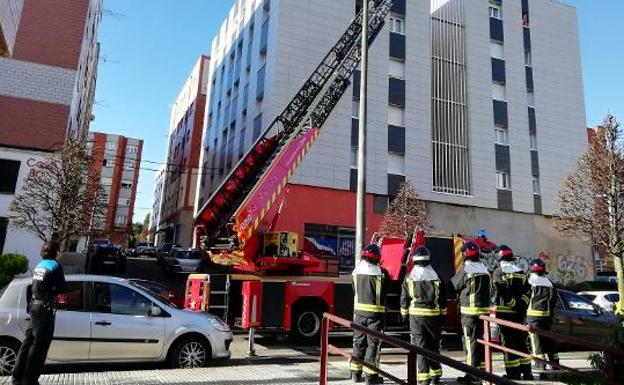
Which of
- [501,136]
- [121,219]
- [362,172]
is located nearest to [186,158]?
[501,136]

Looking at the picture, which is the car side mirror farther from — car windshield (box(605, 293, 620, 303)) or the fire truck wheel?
car windshield (box(605, 293, 620, 303))

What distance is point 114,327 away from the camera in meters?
7.52

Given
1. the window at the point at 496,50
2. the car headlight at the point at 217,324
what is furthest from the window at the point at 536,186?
the car headlight at the point at 217,324

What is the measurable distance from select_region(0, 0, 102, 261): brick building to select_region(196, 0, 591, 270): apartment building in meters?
9.82

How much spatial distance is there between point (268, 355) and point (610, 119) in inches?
708

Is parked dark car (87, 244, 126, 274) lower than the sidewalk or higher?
higher

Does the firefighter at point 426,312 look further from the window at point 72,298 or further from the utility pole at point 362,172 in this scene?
the window at point 72,298

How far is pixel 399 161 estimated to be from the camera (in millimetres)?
27734

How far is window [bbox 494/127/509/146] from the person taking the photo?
101 ft

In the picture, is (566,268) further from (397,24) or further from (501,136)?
(397,24)

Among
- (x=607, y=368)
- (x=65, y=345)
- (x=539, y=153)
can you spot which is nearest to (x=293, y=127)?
(x=65, y=345)

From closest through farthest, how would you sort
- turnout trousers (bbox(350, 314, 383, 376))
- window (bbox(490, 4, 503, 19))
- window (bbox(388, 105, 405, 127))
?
turnout trousers (bbox(350, 314, 383, 376)), window (bbox(388, 105, 405, 127)), window (bbox(490, 4, 503, 19))

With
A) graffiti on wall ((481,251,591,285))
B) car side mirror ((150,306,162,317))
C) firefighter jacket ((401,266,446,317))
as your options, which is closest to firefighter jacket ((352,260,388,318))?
firefighter jacket ((401,266,446,317))

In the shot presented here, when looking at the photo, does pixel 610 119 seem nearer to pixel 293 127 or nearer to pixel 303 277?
pixel 293 127
